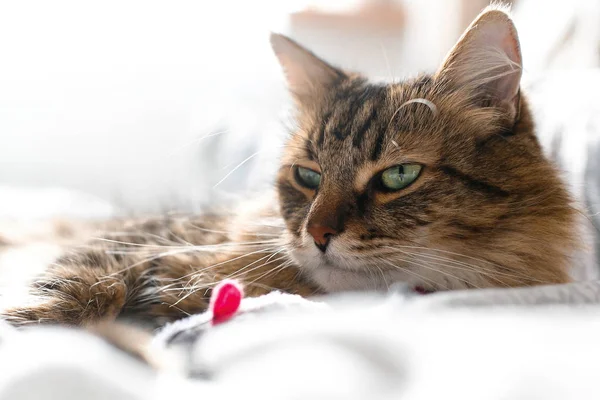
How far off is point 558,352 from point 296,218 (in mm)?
614

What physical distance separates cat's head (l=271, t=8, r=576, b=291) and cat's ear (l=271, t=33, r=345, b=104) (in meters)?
0.22

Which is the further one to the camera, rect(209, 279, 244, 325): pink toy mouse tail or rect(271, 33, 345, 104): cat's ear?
rect(271, 33, 345, 104): cat's ear

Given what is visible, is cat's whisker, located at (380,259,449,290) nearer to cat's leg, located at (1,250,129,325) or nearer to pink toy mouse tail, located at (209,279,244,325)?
pink toy mouse tail, located at (209,279,244,325)

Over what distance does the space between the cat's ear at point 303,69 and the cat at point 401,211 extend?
131 mm

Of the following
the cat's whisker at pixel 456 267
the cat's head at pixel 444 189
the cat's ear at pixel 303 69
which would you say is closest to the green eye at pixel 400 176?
the cat's head at pixel 444 189

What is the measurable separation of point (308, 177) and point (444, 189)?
304mm

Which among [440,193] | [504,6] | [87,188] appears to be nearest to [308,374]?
[440,193]

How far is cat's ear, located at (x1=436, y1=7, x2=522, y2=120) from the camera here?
0.96m

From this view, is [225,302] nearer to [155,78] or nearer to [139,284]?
[139,284]

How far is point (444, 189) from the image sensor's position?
0.96 metres

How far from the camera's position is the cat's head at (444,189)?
93cm

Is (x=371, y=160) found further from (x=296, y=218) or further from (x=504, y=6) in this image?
(x=504, y=6)

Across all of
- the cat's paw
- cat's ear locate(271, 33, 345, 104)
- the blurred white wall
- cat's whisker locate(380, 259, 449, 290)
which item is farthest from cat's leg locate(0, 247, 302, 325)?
the blurred white wall

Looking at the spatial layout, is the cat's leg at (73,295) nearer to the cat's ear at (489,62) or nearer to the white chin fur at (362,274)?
the white chin fur at (362,274)
